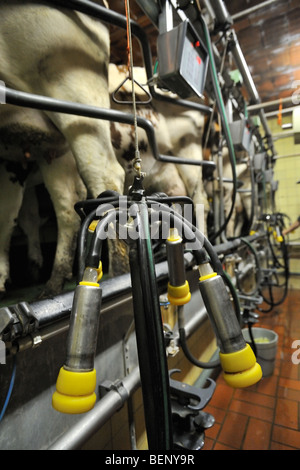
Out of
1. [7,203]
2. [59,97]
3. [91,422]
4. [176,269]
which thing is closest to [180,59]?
[59,97]

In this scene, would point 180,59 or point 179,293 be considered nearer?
point 179,293

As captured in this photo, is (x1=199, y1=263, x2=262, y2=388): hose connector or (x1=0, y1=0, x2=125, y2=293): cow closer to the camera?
(x1=199, y1=263, x2=262, y2=388): hose connector

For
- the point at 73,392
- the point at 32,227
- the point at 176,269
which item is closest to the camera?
the point at 73,392

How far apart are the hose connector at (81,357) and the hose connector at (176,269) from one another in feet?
0.82

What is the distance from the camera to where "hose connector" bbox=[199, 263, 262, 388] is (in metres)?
0.40

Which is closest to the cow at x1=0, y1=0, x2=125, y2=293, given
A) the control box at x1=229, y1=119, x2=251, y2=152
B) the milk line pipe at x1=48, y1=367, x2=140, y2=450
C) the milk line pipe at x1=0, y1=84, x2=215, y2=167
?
the milk line pipe at x1=0, y1=84, x2=215, y2=167

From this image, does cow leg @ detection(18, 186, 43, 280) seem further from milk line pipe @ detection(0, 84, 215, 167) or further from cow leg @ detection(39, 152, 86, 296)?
milk line pipe @ detection(0, 84, 215, 167)

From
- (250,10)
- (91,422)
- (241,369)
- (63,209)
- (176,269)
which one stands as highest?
(250,10)

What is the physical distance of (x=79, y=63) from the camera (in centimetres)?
108

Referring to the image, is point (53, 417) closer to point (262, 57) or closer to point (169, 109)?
point (169, 109)

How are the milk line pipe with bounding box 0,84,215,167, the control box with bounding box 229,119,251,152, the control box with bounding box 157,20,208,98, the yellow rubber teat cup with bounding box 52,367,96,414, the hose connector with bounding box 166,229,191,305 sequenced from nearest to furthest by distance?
the yellow rubber teat cup with bounding box 52,367,96,414 < the hose connector with bounding box 166,229,191,305 < the milk line pipe with bounding box 0,84,215,167 < the control box with bounding box 157,20,208,98 < the control box with bounding box 229,119,251,152

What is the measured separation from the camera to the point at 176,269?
0.63 m

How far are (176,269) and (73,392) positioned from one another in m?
0.36

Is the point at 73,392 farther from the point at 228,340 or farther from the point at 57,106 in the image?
the point at 57,106
